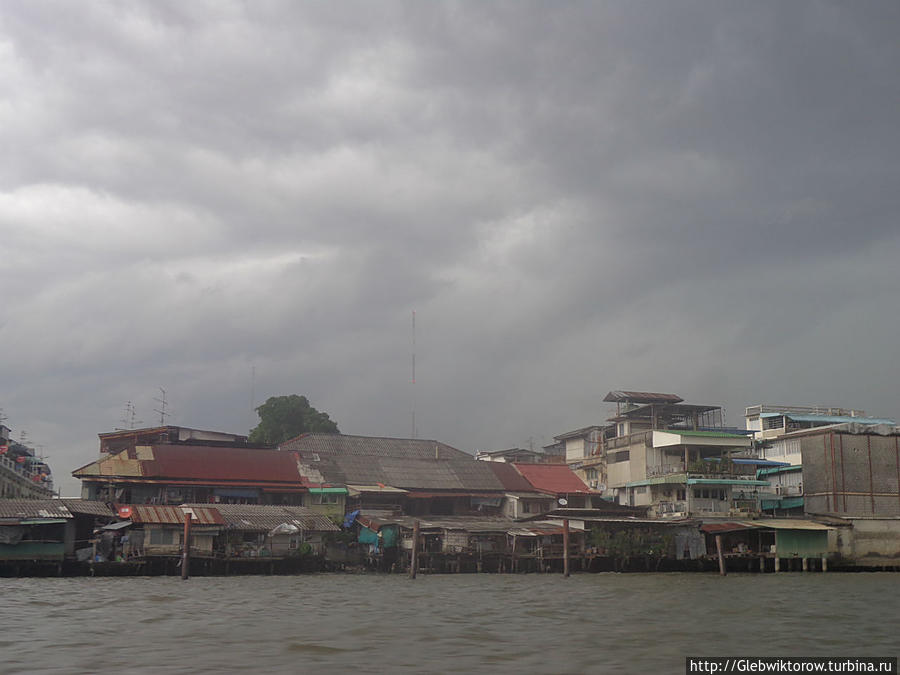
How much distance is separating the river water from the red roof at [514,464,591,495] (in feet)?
72.6

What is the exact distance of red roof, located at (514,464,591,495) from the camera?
57875 mm

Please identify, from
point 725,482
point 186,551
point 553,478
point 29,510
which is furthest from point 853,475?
point 29,510

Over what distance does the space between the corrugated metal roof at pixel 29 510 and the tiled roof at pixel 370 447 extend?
1676 centimetres

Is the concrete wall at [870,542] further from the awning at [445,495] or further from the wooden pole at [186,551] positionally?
the wooden pole at [186,551]

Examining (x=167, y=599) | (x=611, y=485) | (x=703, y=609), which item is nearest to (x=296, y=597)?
(x=167, y=599)

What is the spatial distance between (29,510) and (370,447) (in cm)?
2352

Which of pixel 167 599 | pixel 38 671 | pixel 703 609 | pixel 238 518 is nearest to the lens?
pixel 38 671

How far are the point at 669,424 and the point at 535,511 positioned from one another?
501 inches

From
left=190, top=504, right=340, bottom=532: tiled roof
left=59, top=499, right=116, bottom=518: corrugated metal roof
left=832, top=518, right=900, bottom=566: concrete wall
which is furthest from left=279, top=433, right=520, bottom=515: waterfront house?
left=832, top=518, right=900, bottom=566: concrete wall

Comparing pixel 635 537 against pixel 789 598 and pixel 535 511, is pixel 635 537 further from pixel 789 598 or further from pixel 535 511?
pixel 789 598

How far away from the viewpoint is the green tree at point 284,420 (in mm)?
70875

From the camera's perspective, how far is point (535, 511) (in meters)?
55.8

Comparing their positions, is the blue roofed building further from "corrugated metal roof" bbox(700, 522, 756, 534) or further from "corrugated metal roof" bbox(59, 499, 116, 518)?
"corrugated metal roof" bbox(59, 499, 116, 518)

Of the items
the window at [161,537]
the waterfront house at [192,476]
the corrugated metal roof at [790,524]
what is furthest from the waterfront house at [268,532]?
the corrugated metal roof at [790,524]
